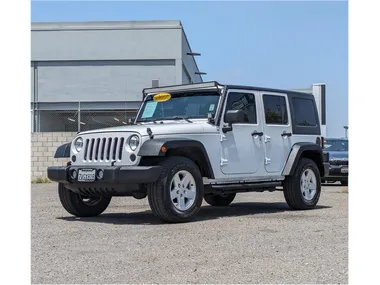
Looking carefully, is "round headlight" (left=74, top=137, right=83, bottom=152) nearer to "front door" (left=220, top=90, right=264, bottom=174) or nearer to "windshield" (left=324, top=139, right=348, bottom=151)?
"front door" (left=220, top=90, right=264, bottom=174)

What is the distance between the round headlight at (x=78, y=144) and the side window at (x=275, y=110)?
293 cm

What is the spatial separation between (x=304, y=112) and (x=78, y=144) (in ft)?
13.6

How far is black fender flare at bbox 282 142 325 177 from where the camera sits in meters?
9.84

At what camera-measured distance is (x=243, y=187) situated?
908cm

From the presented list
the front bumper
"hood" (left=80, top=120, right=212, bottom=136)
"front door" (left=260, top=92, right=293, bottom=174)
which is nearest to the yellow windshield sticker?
"hood" (left=80, top=120, right=212, bottom=136)

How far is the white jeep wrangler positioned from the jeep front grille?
0.04 feet

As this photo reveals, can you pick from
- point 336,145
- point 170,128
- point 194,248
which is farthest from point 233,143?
point 336,145

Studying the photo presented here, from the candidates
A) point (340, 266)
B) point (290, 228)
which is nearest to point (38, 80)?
point (290, 228)

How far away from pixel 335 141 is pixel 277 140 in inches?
369

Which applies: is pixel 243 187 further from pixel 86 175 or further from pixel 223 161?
pixel 86 175

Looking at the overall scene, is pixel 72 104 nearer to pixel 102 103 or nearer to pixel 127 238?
pixel 102 103

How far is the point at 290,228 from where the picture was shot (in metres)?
7.42

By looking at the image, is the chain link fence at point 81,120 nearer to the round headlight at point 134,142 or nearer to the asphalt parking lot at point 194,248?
the asphalt parking lot at point 194,248

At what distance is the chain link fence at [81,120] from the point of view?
20.3 meters
